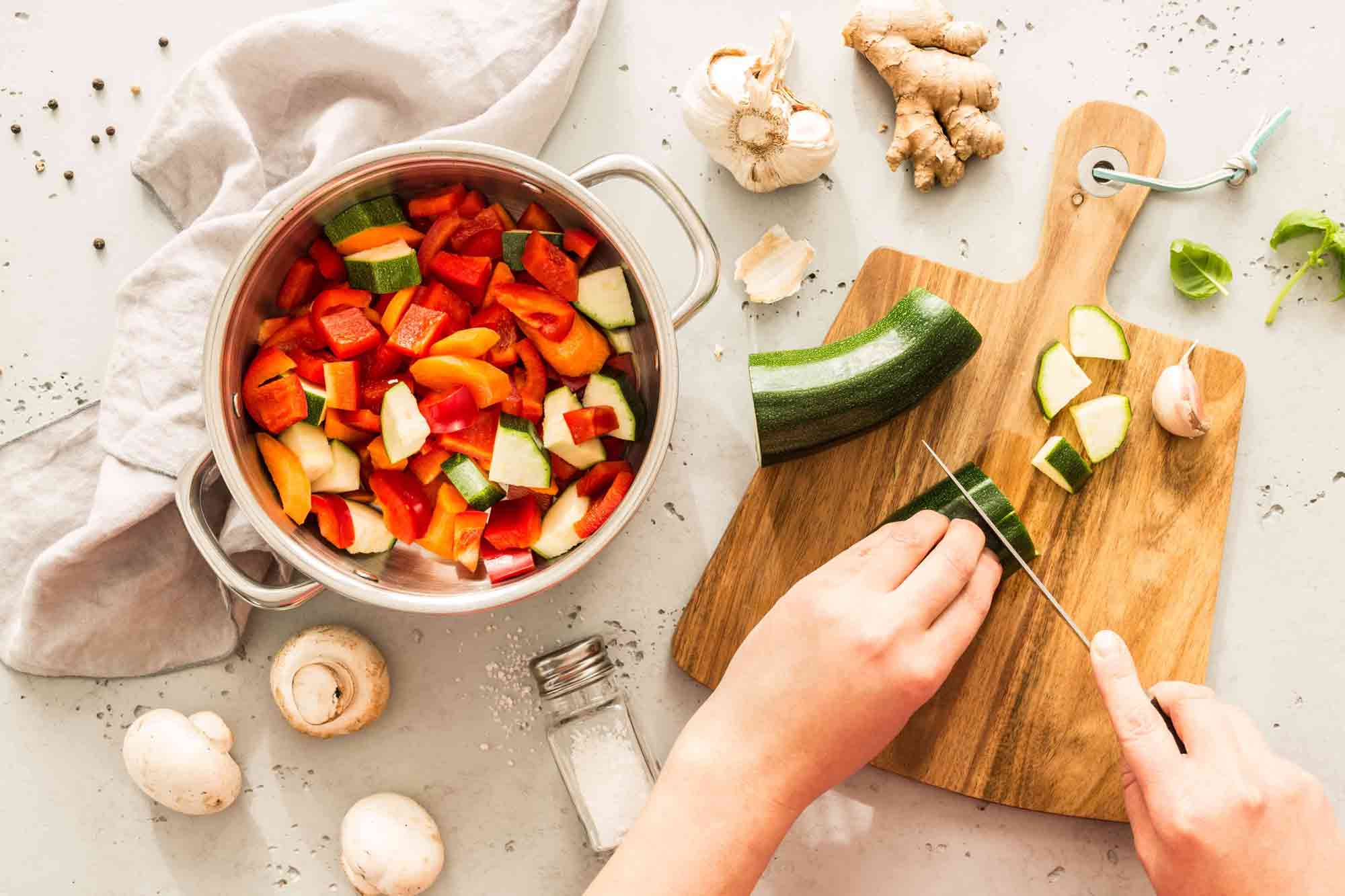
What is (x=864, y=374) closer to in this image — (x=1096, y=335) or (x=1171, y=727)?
(x=1096, y=335)

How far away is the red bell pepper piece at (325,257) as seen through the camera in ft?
5.05

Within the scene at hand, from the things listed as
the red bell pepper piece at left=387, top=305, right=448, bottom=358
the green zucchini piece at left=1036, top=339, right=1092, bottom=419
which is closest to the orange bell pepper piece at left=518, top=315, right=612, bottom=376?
the red bell pepper piece at left=387, top=305, right=448, bottom=358

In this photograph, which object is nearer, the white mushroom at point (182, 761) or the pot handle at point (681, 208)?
the pot handle at point (681, 208)

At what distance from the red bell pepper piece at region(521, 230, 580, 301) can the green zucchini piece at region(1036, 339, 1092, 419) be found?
81 cm

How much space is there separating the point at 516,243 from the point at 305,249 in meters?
0.34

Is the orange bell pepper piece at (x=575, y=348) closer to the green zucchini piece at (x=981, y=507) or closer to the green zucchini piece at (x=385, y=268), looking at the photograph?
the green zucchini piece at (x=385, y=268)

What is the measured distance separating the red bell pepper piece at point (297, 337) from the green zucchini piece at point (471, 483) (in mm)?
298

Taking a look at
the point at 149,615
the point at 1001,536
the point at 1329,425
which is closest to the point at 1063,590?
the point at 1001,536

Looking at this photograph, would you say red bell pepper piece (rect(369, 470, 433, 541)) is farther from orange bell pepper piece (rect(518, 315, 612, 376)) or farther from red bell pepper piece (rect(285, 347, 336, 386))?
orange bell pepper piece (rect(518, 315, 612, 376))

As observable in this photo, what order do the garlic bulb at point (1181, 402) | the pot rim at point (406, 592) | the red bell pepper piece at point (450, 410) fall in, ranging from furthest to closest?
the garlic bulb at point (1181, 402), the red bell pepper piece at point (450, 410), the pot rim at point (406, 592)

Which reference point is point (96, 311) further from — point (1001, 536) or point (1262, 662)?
point (1262, 662)

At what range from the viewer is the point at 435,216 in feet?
5.09

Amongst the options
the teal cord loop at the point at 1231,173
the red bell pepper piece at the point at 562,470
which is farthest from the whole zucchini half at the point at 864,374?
the teal cord loop at the point at 1231,173

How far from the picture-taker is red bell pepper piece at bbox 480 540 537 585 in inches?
59.2
